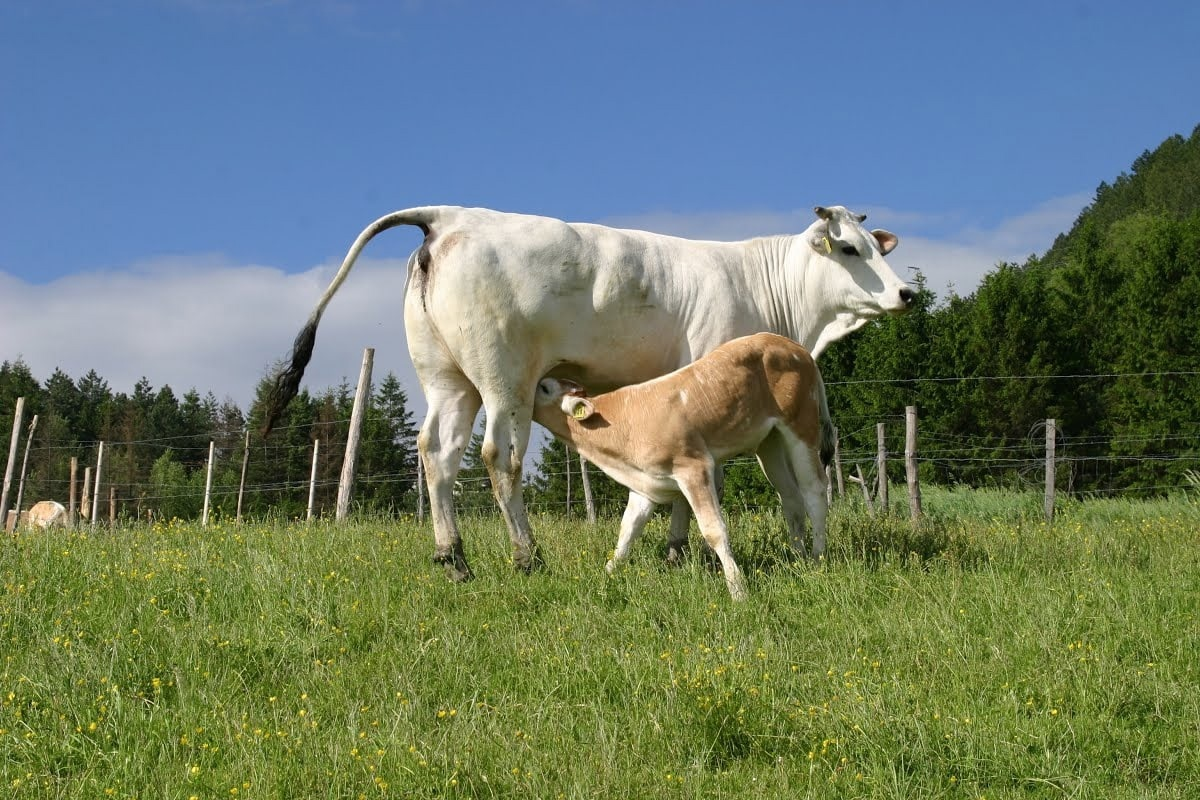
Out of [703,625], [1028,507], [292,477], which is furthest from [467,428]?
[292,477]

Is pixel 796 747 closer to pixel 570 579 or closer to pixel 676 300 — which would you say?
pixel 570 579

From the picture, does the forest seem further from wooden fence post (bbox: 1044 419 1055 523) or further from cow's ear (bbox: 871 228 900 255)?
cow's ear (bbox: 871 228 900 255)

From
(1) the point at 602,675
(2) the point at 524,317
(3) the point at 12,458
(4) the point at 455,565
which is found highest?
(2) the point at 524,317

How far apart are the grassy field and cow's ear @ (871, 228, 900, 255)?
9.49 ft

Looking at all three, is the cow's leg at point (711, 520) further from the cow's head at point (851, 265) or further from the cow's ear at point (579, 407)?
the cow's head at point (851, 265)

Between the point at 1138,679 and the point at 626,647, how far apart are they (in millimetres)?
2666

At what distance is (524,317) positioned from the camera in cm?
851

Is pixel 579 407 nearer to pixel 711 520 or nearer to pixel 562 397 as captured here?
pixel 562 397

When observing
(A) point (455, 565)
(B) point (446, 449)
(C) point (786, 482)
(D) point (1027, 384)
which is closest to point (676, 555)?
(C) point (786, 482)

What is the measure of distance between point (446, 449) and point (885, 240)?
4.73m

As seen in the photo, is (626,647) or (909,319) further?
(909,319)

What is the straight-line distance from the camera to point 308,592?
25.0 feet

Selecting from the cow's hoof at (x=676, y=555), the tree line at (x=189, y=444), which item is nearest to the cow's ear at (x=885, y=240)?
the cow's hoof at (x=676, y=555)

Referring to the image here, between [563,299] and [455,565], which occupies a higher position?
[563,299]
